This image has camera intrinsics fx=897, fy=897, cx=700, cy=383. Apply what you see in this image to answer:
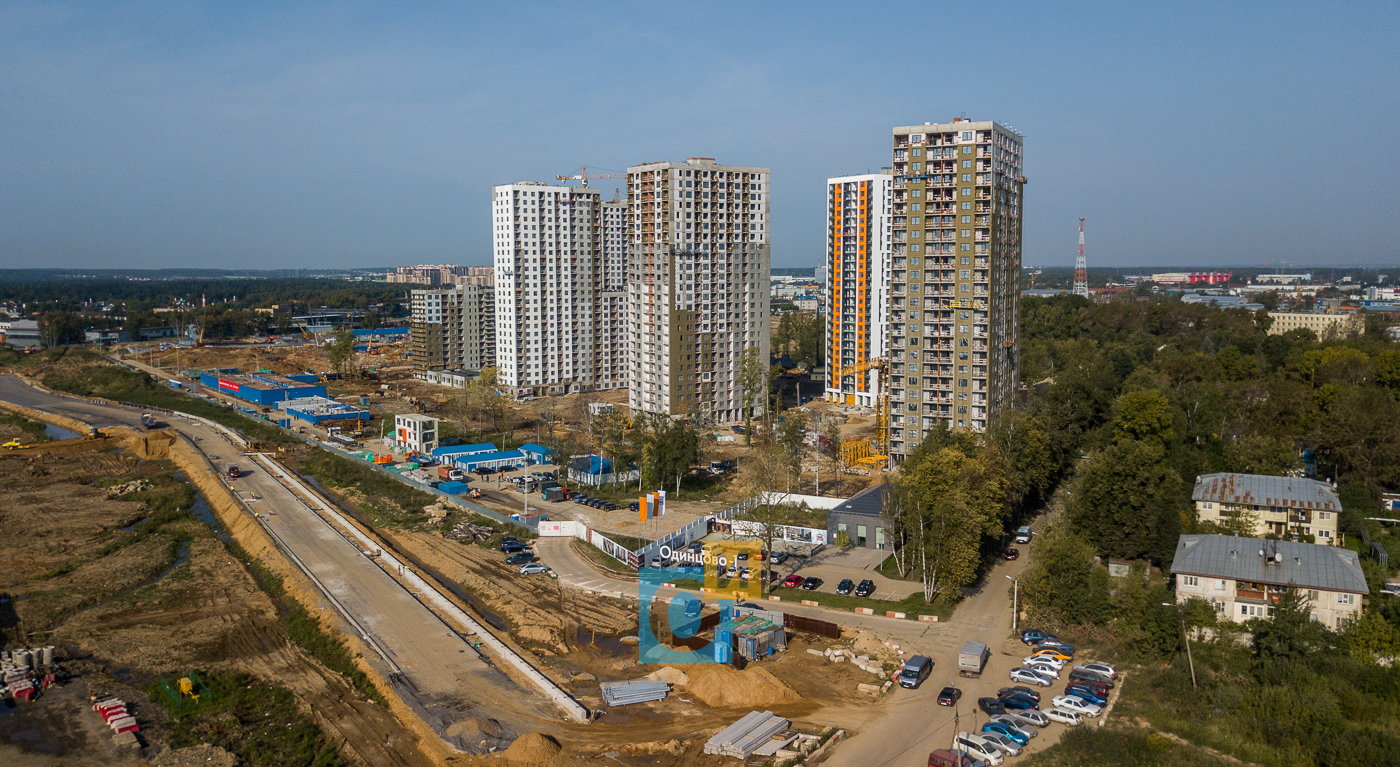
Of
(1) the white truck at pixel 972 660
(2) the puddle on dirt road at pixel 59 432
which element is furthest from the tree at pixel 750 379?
(2) the puddle on dirt road at pixel 59 432

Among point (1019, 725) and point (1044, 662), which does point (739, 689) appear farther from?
point (1044, 662)

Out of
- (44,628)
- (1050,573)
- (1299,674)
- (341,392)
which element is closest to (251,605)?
(44,628)

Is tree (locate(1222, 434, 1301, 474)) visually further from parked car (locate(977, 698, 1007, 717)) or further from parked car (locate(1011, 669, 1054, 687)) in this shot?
parked car (locate(977, 698, 1007, 717))

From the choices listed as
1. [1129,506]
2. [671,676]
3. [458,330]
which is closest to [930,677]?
[671,676]

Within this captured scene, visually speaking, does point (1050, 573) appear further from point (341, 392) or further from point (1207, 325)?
point (1207, 325)

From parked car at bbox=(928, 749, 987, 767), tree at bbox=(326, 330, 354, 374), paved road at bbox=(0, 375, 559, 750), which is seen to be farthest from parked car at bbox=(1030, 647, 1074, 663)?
tree at bbox=(326, 330, 354, 374)

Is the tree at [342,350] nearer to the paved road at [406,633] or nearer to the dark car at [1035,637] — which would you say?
the paved road at [406,633]
